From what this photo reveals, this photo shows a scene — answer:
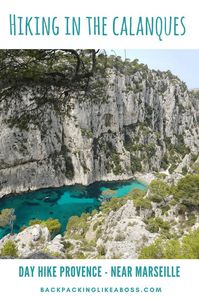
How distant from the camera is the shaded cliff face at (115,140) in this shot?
78.2 metres

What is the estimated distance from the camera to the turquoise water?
59844 millimetres

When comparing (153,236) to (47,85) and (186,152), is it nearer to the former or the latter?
(47,85)

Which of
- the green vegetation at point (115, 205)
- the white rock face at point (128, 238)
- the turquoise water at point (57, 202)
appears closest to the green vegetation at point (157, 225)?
the white rock face at point (128, 238)

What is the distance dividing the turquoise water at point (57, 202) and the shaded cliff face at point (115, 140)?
351 cm

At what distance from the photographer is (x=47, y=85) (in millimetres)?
8672

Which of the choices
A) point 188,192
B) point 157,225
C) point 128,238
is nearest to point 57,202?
point 188,192

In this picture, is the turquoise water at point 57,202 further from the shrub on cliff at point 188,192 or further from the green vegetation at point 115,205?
the shrub on cliff at point 188,192

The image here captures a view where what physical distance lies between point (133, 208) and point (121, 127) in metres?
65.1

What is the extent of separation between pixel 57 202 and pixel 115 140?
3125 cm

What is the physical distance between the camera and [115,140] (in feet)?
314

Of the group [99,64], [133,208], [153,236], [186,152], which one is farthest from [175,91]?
[99,64]

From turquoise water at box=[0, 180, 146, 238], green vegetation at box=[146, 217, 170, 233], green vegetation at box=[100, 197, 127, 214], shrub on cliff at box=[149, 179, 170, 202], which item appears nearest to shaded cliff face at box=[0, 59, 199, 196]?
turquoise water at box=[0, 180, 146, 238]

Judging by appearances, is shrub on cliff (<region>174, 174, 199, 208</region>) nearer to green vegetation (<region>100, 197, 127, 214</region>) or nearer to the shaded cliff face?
green vegetation (<region>100, 197, 127, 214</region>)

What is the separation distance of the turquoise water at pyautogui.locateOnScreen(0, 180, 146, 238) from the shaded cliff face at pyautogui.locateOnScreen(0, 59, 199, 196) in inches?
138
